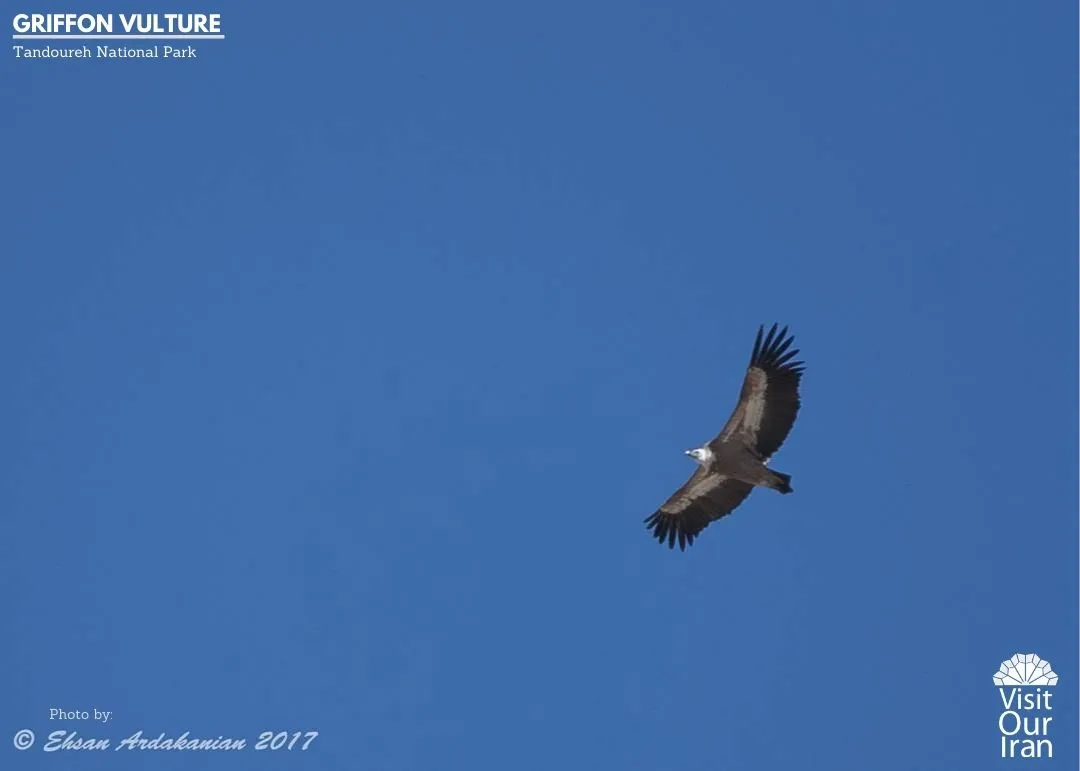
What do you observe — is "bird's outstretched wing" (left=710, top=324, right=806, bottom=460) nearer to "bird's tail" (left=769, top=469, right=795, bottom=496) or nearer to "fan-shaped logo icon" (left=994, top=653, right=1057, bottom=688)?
"bird's tail" (left=769, top=469, right=795, bottom=496)

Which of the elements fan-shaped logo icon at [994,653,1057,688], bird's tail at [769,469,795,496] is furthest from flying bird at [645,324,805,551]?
fan-shaped logo icon at [994,653,1057,688]

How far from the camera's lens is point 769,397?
35.7 metres

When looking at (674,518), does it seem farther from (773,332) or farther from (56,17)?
(56,17)

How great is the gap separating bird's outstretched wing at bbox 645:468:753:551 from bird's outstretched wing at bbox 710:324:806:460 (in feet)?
5.50

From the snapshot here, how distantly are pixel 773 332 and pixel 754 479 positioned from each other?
9.17ft

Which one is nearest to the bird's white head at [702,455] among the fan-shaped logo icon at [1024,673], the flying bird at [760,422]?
the flying bird at [760,422]

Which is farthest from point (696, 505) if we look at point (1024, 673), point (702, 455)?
point (1024, 673)

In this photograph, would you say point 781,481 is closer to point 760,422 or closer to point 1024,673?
point 760,422

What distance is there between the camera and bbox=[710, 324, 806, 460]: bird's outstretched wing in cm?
3562

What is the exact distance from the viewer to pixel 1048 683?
140 ft

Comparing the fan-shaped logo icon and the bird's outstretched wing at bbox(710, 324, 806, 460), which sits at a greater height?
the bird's outstretched wing at bbox(710, 324, 806, 460)

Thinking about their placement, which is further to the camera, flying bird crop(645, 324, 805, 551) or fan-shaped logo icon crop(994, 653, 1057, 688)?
fan-shaped logo icon crop(994, 653, 1057, 688)

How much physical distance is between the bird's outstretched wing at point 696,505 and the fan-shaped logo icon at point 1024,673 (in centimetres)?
882

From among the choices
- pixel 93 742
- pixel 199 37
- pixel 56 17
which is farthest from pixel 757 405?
pixel 56 17
